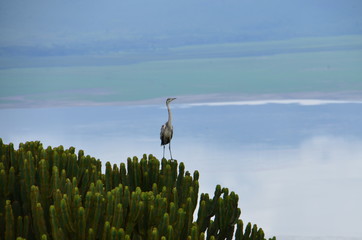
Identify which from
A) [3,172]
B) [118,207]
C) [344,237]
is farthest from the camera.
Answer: [344,237]

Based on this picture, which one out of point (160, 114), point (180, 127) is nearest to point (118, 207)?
point (180, 127)

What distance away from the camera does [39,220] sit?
20.4 feet

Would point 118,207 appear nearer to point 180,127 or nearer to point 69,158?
point 69,158

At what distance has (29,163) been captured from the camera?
681 centimetres

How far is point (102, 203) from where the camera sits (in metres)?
6.02

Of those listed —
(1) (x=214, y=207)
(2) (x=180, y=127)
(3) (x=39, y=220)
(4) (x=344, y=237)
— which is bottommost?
(3) (x=39, y=220)

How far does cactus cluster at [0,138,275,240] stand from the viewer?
5992mm

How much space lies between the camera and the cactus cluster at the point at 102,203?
599 cm

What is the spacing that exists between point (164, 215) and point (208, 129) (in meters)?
19.6

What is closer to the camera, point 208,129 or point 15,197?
point 15,197

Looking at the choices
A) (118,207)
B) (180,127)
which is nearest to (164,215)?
(118,207)

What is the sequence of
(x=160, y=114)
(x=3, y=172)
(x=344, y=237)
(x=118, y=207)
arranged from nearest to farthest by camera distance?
1. (x=118, y=207)
2. (x=3, y=172)
3. (x=344, y=237)
4. (x=160, y=114)

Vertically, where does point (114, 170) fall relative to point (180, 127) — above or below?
below

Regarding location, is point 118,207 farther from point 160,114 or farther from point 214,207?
point 160,114
